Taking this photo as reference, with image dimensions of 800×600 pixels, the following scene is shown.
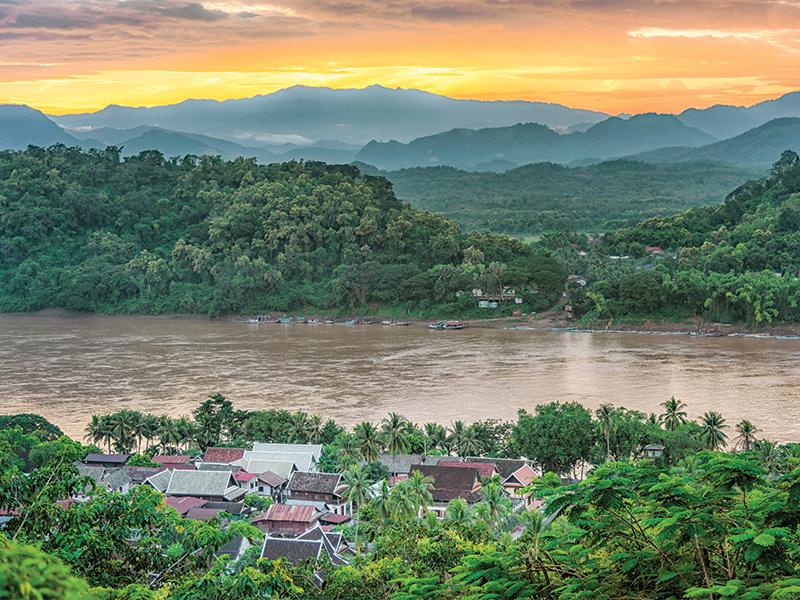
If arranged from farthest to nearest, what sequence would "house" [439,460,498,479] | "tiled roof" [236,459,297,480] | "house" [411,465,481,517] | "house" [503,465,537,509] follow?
"tiled roof" [236,459,297,480], "house" [439,460,498,479], "house" [503,465,537,509], "house" [411,465,481,517]

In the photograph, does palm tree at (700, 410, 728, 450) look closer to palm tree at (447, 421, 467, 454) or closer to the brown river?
the brown river

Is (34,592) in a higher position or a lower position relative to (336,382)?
higher

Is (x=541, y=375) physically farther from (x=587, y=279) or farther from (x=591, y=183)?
(x=591, y=183)

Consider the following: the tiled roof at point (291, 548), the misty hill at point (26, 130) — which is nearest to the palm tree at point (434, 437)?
the tiled roof at point (291, 548)

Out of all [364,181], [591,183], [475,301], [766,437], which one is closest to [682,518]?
[766,437]

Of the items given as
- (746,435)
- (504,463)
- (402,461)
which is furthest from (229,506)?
(746,435)

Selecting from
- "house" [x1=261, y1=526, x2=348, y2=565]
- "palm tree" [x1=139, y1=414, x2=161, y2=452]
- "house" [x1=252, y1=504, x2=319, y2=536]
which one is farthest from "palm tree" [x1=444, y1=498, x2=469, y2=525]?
"palm tree" [x1=139, y1=414, x2=161, y2=452]
